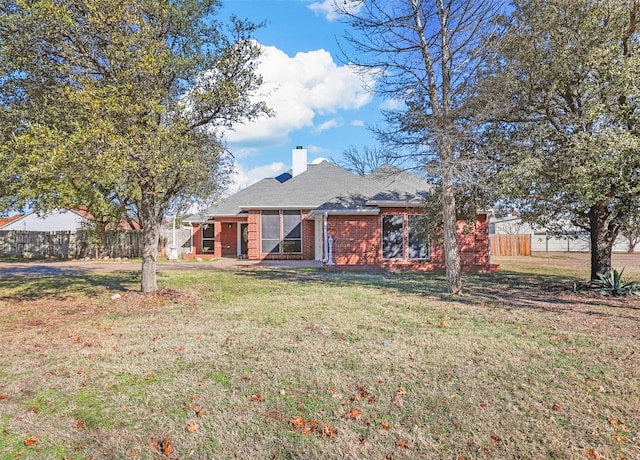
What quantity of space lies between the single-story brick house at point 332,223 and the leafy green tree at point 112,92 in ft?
15.4

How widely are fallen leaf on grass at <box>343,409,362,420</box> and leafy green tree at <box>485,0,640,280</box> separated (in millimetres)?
7096

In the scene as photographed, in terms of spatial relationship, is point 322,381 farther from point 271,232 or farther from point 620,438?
point 271,232

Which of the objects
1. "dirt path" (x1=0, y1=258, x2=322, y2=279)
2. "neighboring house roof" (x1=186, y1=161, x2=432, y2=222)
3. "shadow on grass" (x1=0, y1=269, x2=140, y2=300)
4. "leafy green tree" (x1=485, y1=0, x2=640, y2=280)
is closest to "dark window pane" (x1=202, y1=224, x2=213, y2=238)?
"neighboring house roof" (x1=186, y1=161, x2=432, y2=222)

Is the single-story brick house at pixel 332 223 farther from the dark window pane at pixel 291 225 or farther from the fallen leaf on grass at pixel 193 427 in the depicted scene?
the fallen leaf on grass at pixel 193 427

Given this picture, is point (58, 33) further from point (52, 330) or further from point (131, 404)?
point (131, 404)

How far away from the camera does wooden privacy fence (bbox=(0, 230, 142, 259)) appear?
23109mm

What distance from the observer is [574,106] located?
992 centimetres

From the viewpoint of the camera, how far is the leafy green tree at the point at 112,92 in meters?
6.46

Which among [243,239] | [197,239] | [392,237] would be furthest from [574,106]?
[197,239]

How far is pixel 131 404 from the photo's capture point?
11.8ft

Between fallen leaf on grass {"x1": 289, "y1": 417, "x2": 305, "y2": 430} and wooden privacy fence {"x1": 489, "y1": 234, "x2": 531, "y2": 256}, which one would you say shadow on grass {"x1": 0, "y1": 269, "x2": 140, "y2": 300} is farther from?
wooden privacy fence {"x1": 489, "y1": 234, "x2": 531, "y2": 256}

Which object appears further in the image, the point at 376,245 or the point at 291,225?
the point at 291,225

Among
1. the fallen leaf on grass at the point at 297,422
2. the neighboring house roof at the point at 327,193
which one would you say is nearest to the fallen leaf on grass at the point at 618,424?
the fallen leaf on grass at the point at 297,422

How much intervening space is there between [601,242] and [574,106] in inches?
138
